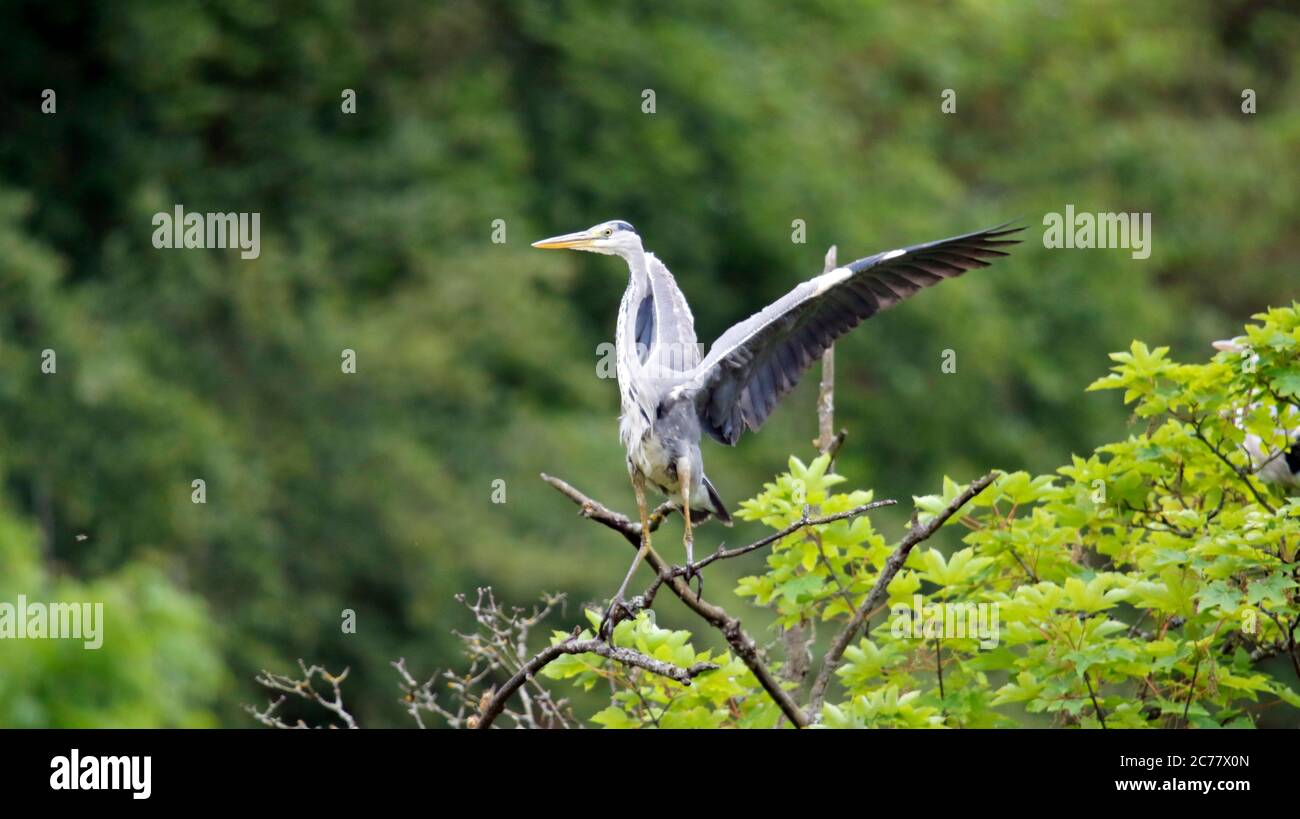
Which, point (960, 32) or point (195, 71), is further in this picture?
→ point (960, 32)

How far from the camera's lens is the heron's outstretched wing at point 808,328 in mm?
6770

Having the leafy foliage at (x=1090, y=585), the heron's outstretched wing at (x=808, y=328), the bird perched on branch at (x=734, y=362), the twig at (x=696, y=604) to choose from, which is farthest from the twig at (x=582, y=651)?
the heron's outstretched wing at (x=808, y=328)

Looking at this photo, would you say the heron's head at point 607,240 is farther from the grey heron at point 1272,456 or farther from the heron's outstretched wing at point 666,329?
the grey heron at point 1272,456

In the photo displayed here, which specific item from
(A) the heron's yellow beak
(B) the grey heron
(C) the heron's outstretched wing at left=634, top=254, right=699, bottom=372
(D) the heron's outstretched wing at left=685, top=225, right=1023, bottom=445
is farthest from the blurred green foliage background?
(B) the grey heron

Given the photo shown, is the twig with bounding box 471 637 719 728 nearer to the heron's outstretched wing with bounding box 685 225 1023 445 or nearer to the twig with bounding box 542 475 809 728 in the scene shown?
the twig with bounding box 542 475 809 728

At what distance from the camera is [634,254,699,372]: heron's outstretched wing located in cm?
705

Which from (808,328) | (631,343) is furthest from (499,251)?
(808,328)

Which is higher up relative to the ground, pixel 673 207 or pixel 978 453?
pixel 673 207

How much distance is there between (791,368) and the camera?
22.7 feet

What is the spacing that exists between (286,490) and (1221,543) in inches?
649

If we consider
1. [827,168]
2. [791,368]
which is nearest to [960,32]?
[827,168]

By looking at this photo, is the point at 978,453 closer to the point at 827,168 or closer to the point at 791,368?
the point at 827,168
